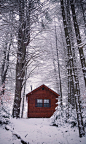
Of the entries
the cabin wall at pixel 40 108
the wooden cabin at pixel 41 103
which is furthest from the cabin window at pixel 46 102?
the cabin wall at pixel 40 108

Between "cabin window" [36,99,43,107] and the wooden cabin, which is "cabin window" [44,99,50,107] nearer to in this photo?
the wooden cabin

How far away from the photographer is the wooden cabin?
1235cm

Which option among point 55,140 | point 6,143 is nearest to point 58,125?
point 55,140

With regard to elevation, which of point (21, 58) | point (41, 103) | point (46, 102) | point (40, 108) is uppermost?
point (21, 58)

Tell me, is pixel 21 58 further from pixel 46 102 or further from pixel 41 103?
pixel 46 102

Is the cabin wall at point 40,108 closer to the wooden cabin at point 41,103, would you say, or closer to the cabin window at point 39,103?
the wooden cabin at point 41,103

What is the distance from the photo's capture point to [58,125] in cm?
634

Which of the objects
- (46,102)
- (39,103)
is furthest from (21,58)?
(46,102)

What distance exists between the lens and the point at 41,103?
41.9ft

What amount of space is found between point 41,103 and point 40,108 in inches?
25.4

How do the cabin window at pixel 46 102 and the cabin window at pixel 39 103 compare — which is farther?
the cabin window at pixel 46 102

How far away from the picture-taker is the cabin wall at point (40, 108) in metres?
12.3

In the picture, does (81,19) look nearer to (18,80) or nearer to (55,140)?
(18,80)

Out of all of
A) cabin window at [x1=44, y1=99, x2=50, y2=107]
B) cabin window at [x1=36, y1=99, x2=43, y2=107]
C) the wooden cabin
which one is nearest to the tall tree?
the wooden cabin
